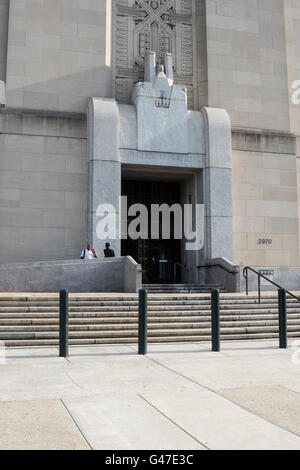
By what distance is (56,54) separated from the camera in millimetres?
21406

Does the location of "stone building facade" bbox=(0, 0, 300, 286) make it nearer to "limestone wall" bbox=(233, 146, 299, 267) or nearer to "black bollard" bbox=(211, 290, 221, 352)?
"limestone wall" bbox=(233, 146, 299, 267)

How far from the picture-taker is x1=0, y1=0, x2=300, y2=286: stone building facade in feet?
66.6

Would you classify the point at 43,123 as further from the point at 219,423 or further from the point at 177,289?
the point at 219,423

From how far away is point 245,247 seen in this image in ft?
73.0

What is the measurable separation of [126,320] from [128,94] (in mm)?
13321

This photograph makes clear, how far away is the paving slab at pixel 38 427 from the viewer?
4570 millimetres

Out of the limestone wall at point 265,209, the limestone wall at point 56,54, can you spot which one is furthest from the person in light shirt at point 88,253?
the limestone wall at point 265,209

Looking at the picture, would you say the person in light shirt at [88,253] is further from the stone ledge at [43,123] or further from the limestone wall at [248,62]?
the limestone wall at [248,62]

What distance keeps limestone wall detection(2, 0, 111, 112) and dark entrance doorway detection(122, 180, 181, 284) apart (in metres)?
4.84

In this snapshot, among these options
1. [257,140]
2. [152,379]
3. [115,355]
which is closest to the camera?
[152,379]

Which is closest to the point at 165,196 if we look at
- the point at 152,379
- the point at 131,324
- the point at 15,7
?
the point at 15,7

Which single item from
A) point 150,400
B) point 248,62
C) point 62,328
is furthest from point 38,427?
point 248,62

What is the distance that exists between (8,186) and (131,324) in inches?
405
